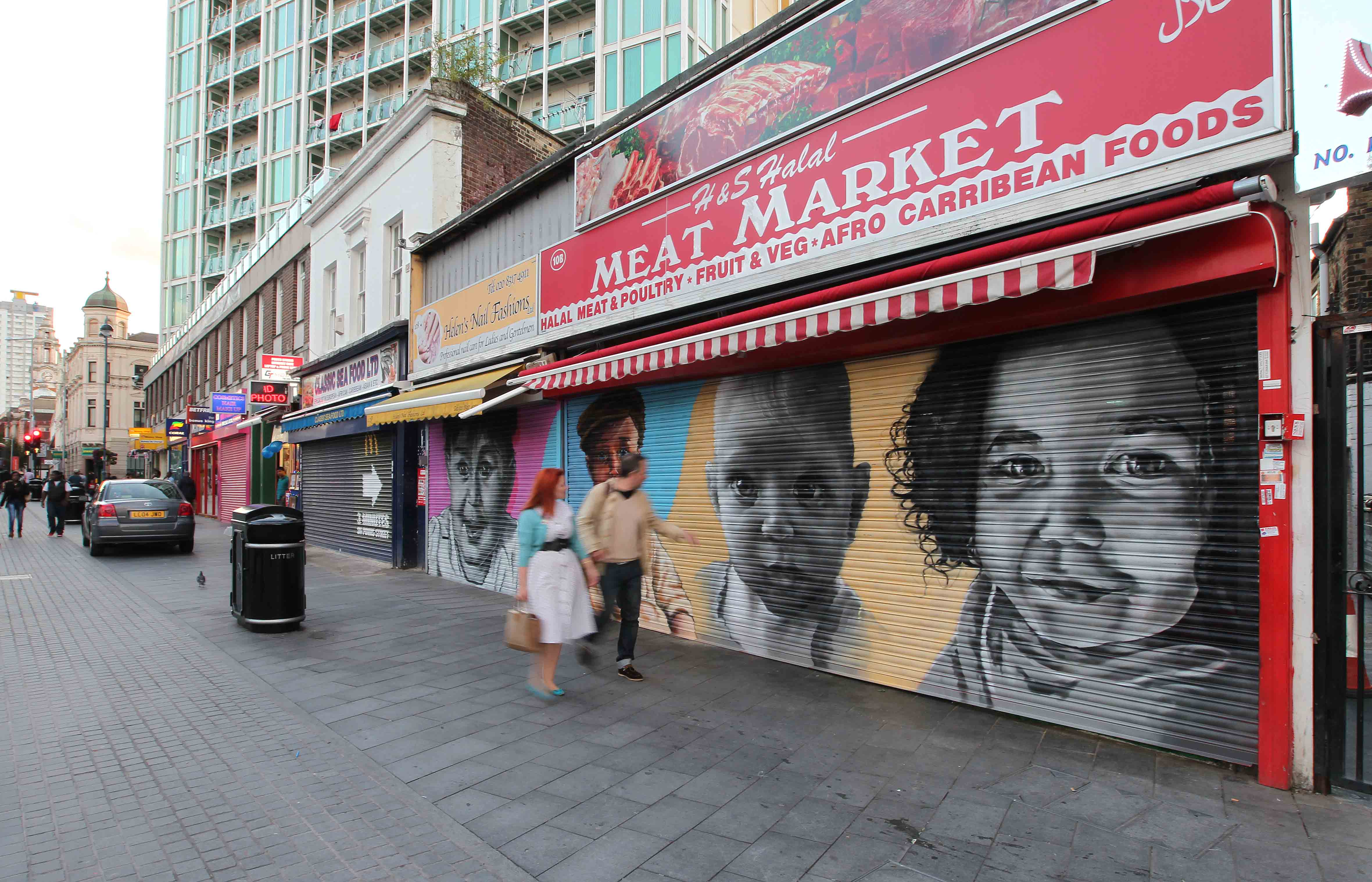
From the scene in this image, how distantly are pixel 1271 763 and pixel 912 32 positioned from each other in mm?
5192

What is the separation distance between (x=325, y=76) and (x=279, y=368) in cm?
3133

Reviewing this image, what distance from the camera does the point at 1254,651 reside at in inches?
145

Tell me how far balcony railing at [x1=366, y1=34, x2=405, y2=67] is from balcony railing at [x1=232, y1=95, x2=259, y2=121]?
1029cm

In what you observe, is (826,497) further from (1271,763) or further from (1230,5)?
(1230,5)

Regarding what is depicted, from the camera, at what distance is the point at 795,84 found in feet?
20.2

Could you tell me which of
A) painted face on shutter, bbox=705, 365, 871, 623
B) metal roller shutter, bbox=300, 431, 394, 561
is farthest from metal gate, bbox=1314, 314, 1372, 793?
metal roller shutter, bbox=300, 431, 394, 561

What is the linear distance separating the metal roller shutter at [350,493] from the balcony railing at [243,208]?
35.2 meters

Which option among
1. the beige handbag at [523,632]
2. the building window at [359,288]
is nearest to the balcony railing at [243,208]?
the building window at [359,288]

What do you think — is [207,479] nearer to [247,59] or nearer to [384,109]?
[384,109]

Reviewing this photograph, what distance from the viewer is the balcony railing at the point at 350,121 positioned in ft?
129

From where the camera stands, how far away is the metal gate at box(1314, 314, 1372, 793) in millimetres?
3469

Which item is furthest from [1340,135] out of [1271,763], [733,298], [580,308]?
[580,308]

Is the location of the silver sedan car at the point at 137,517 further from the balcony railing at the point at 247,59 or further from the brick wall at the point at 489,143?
the balcony railing at the point at 247,59

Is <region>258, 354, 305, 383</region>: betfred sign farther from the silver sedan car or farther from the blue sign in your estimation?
the blue sign
